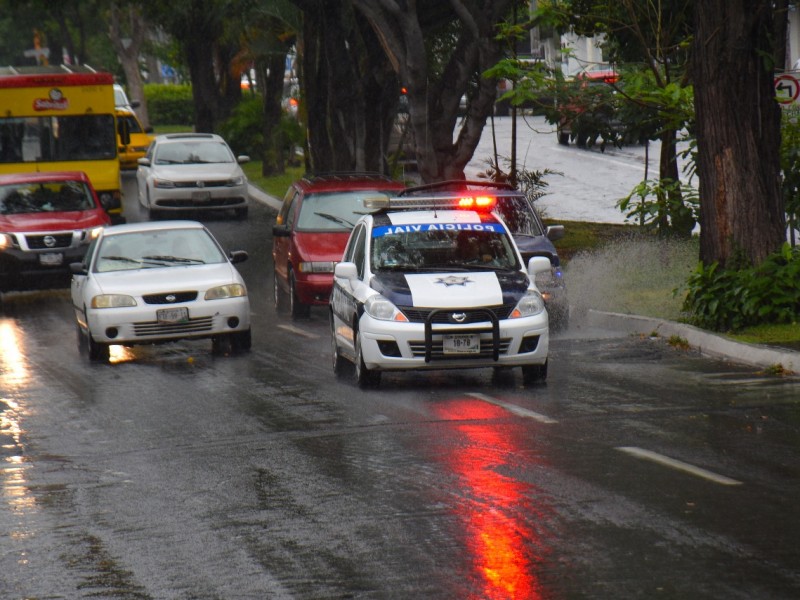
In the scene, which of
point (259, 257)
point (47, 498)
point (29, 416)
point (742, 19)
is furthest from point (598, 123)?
point (47, 498)

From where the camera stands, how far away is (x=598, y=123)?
25.3m

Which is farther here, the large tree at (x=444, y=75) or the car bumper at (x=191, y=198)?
the car bumper at (x=191, y=198)

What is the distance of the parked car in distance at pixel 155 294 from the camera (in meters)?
16.1

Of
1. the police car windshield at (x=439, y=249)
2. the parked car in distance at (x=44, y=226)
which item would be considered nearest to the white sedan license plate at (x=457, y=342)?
the police car windshield at (x=439, y=249)

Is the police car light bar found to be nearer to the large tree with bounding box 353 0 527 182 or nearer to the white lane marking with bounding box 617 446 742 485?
the white lane marking with bounding box 617 446 742 485

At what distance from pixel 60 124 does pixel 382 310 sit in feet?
56.3

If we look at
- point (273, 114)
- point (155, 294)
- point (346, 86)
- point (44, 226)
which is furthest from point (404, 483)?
point (273, 114)

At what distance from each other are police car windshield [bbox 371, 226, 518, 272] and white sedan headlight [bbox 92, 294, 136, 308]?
332cm

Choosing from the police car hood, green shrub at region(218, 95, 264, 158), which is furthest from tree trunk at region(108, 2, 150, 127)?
the police car hood

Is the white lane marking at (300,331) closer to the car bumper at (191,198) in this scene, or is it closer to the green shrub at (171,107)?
the car bumper at (191,198)

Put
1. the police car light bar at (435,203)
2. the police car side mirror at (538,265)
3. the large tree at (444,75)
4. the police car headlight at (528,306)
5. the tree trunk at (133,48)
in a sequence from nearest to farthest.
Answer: the police car headlight at (528,306), the police car side mirror at (538,265), the police car light bar at (435,203), the large tree at (444,75), the tree trunk at (133,48)

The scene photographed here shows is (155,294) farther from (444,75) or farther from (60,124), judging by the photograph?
(60,124)

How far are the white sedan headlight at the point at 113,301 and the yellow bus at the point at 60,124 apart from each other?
1187cm

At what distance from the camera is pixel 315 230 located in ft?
65.7
